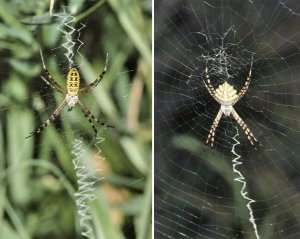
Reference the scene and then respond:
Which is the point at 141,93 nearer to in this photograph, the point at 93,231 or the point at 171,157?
the point at 171,157

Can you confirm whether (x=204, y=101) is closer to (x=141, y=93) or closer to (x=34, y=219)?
(x=141, y=93)

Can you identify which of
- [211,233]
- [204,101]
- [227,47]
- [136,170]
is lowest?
[211,233]

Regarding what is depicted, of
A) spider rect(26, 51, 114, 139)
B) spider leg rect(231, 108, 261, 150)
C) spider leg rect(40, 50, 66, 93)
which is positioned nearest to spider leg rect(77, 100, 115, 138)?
spider rect(26, 51, 114, 139)

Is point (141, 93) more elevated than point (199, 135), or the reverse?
point (141, 93)

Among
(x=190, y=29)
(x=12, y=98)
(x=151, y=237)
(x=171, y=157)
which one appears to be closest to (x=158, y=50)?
(x=190, y=29)

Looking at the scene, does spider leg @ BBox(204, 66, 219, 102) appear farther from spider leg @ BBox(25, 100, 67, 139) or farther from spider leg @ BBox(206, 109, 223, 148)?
spider leg @ BBox(25, 100, 67, 139)

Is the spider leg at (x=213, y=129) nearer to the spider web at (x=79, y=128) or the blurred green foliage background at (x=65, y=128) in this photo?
the blurred green foliage background at (x=65, y=128)

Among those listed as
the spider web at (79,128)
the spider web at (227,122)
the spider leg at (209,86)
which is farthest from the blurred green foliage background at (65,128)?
the spider leg at (209,86)
